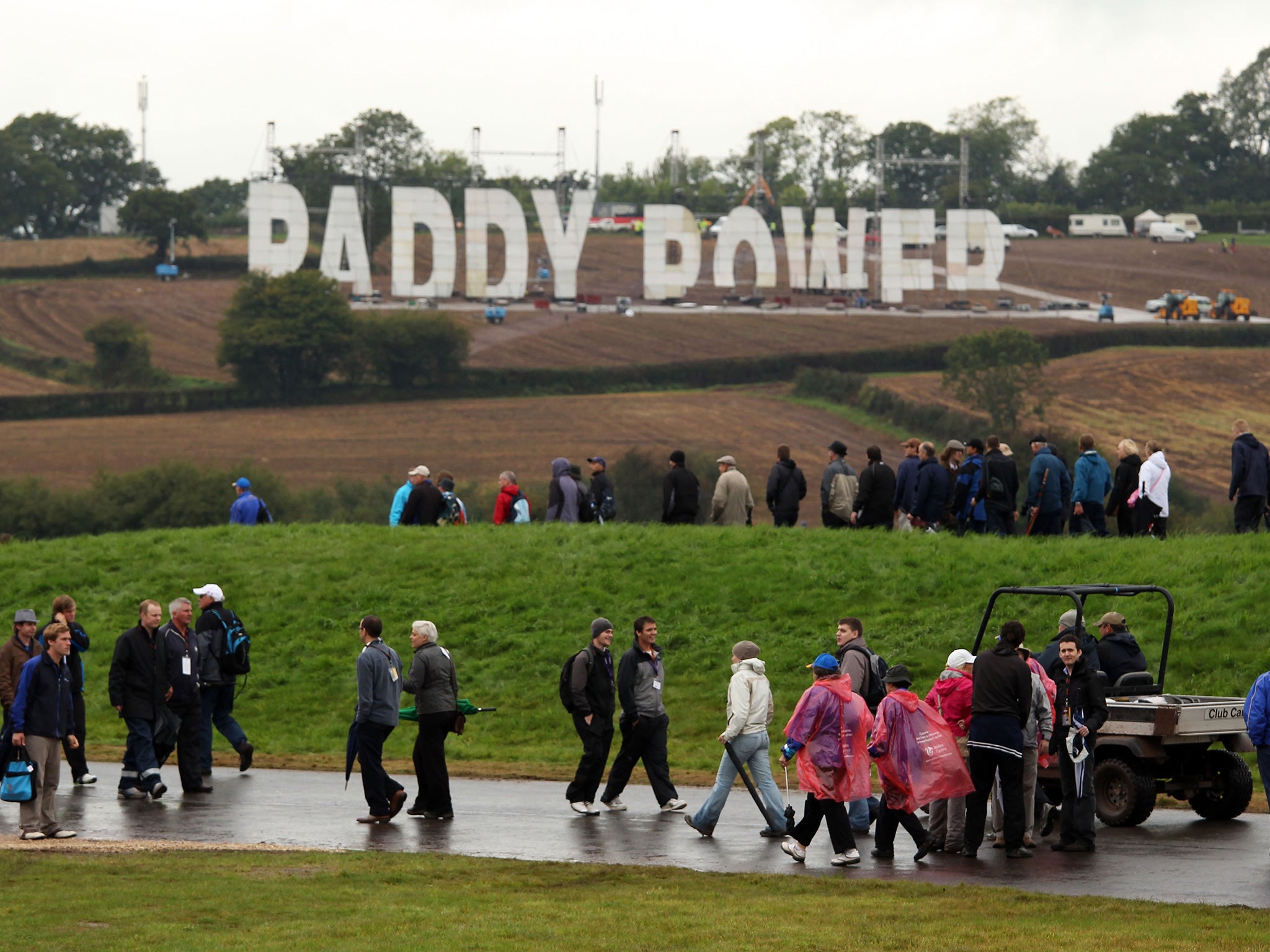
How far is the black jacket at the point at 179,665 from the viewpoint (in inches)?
630

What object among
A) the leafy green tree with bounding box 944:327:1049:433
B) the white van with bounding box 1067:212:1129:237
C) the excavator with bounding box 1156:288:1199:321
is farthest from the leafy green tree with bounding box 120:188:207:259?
the white van with bounding box 1067:212:1129:237

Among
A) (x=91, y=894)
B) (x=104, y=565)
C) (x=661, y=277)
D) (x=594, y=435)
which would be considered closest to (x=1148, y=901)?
(x=91, y=894)

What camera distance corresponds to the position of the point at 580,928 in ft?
32.8

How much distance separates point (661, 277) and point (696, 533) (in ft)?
251

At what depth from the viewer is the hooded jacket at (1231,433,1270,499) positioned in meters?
22.3

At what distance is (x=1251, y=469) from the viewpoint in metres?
22.5

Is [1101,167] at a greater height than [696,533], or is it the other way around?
[1101,167]

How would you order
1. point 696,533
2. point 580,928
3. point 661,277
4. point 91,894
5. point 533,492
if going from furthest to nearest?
point 661,277, point 533,492, point 696,533, point 91,894, point 580,928

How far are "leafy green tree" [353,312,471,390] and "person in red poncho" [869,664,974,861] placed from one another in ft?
269

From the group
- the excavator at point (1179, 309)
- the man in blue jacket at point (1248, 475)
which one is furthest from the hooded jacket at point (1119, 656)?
the excavator at point (1179, 309)

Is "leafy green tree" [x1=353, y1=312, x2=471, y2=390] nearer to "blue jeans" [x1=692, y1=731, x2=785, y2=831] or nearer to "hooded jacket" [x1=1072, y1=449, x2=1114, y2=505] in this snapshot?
"hooded jacket" [x1=1072, y1=449, x2=1114, y2=505]

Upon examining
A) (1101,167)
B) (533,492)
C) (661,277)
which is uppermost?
(1101,167)

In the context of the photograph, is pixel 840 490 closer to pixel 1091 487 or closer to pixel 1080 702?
pixel 1091 487

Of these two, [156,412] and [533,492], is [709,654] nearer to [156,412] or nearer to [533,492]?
[533,492]
